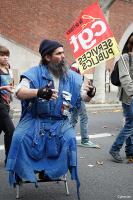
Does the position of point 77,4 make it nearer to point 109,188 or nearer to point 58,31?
point 58,31

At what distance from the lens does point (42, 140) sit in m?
5.37

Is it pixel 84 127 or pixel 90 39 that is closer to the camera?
pixel 90 39

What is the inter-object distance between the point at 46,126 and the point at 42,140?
150 millimetres

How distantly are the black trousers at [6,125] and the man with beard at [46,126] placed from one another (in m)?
1.47

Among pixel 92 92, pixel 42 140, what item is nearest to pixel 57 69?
pixel 92 92

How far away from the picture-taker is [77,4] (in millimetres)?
25641

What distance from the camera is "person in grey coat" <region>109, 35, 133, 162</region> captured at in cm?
733

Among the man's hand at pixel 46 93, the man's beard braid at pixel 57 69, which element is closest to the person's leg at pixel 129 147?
the man's beard braid at pixel 57 69

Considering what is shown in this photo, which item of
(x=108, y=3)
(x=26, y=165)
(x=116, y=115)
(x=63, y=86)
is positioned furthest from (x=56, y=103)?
(x=108, y=3)

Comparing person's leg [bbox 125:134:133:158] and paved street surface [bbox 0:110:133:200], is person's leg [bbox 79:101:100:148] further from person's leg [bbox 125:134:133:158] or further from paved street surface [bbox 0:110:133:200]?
person's leg [bbox 125:134:133:158]

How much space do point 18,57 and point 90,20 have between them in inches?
684

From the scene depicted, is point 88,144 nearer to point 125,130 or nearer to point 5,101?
point 125,130

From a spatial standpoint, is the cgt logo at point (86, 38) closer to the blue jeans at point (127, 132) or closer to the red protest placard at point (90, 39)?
the red protest placard at point (90, 39)

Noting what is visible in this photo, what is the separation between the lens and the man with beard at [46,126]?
5.30 m
